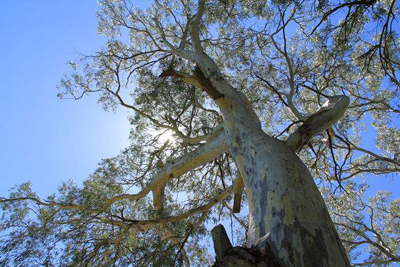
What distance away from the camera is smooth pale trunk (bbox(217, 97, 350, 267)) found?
123cm

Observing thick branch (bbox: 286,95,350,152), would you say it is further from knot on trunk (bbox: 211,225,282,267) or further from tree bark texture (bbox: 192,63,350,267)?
knot on trunk (bbox: 211,225,282,267)

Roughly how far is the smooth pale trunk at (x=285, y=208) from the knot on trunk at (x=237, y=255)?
10 cm

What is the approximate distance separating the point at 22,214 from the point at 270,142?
4.46 metres

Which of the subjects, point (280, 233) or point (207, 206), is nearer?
point (280, 233)

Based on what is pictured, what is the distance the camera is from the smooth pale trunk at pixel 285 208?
1.23 meters

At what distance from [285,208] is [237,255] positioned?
49 centimetres

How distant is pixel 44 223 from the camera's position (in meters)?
4.08

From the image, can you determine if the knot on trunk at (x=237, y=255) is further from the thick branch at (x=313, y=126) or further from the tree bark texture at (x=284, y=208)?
the thick branch at (x=313, y=126)

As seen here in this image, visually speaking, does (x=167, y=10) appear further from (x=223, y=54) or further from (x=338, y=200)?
(x=338, y=200)

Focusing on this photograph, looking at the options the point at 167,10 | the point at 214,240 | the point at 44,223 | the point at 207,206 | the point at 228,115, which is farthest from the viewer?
the point at 167,10

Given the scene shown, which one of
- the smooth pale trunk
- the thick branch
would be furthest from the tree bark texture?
the thick branch

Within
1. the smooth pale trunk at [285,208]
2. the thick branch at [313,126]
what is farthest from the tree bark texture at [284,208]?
the thick branch at [313,126]

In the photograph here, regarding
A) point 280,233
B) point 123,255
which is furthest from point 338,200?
point 280,233

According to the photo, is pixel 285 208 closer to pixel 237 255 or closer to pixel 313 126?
pixel 237 255
